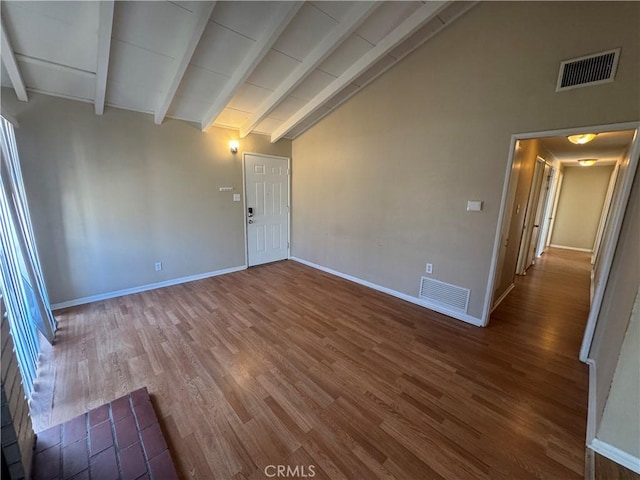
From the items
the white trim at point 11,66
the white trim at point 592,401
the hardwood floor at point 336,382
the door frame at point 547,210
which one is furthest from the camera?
the door frame at point 547,210

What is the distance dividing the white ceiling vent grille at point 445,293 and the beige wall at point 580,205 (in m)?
6.43

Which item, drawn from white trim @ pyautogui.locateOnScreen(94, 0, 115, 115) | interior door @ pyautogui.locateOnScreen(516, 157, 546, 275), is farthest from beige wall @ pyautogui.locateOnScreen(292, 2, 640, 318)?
white trim @ pyautogui.locateOnScreen(94, 0, 115, 115)

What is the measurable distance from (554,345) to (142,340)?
412cm

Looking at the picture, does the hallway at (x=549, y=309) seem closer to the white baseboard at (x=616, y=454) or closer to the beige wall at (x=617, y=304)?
the beige wall at (x=617, y=304)

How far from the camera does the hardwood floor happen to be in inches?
→ 57.7

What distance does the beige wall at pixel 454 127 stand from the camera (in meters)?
2.07

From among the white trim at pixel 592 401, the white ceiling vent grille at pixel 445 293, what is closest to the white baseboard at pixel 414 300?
the white ceiling vent grille at pixel 445 293

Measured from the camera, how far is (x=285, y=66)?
294 centimetres

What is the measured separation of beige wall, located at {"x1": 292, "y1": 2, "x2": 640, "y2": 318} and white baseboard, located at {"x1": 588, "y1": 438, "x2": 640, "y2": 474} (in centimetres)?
145

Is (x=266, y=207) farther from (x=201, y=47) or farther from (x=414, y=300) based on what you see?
(x=414, y=300)

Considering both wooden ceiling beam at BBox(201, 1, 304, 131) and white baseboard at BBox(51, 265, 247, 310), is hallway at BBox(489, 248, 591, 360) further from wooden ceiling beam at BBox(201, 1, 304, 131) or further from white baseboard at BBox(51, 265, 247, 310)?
white baseboard at BBox(51, 265, 247, 310)

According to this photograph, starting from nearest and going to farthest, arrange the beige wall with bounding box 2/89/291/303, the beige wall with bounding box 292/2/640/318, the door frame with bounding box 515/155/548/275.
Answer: the beige wall with bounding box 292/2/640/318, the beige wall with bounding box 2/89/291/303, the door frame with bounding box 515/155/548/275

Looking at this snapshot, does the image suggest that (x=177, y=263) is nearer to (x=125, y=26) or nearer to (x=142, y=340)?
(x=142, y=340)

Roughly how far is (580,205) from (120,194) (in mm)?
10055
